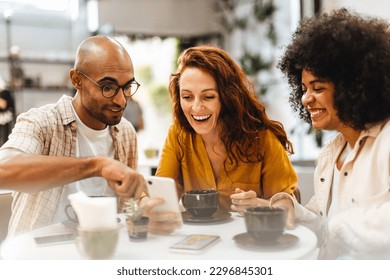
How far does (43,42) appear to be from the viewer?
2.93 m

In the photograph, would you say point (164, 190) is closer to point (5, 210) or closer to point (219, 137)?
point (219, 137)

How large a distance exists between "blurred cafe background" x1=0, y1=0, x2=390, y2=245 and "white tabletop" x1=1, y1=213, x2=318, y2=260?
0.31 m

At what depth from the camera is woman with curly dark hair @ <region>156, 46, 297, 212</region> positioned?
1526 millimetres

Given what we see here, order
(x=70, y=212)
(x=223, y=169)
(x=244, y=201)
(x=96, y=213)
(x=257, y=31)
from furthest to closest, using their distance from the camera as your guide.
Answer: (x=257, y=31) < (x=223, y=169) < (x=244, y=201) < (x=70, y=212) < (x=96, y=213)

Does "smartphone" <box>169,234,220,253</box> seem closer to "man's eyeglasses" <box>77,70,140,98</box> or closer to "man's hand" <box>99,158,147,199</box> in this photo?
"man's hand" <box>99,158,147,199</box>

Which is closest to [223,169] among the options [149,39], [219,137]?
[219,137]

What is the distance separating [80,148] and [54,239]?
→ 0.35 meters

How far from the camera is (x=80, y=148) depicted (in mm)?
1479

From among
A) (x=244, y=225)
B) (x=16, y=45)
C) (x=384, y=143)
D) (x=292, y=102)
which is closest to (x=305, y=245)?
(x=244, y=225)

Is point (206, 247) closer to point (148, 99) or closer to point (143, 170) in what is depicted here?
point (143, 170)

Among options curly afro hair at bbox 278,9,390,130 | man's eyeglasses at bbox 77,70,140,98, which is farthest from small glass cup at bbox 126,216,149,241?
curly afro hair at bbox 278,9,390,130

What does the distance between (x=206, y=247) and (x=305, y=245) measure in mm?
250

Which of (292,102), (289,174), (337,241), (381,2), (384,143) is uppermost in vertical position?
(381,2)

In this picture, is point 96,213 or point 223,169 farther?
point 223,169
